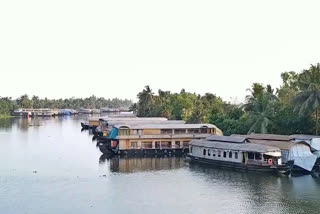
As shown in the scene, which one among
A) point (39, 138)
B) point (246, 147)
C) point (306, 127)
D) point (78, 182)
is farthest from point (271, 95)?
point (39, 138)

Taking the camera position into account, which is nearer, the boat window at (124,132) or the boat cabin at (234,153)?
the boat cabin at (234,153)

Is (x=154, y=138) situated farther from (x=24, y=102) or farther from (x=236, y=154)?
(x=24, y=102)

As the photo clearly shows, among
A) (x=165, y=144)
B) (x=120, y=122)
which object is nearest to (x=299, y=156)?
(x=165, y=144)

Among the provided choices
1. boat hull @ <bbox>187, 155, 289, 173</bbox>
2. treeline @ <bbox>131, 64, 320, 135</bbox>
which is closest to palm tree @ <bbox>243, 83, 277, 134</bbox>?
treeline @ <bbox>131, 64, 320, 135</bbox>

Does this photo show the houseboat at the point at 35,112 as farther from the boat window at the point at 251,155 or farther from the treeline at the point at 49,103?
the boat window at the point at 251,155

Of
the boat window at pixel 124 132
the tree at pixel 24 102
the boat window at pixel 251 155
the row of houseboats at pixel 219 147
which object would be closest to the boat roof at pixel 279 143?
the row of houseboats at pixel 219 147

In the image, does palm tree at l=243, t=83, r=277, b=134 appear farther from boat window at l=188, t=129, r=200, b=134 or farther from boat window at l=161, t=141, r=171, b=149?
boat window at l=161, t=141, r=171, b=149

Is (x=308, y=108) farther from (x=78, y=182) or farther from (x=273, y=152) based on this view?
(x=78, y=182)
